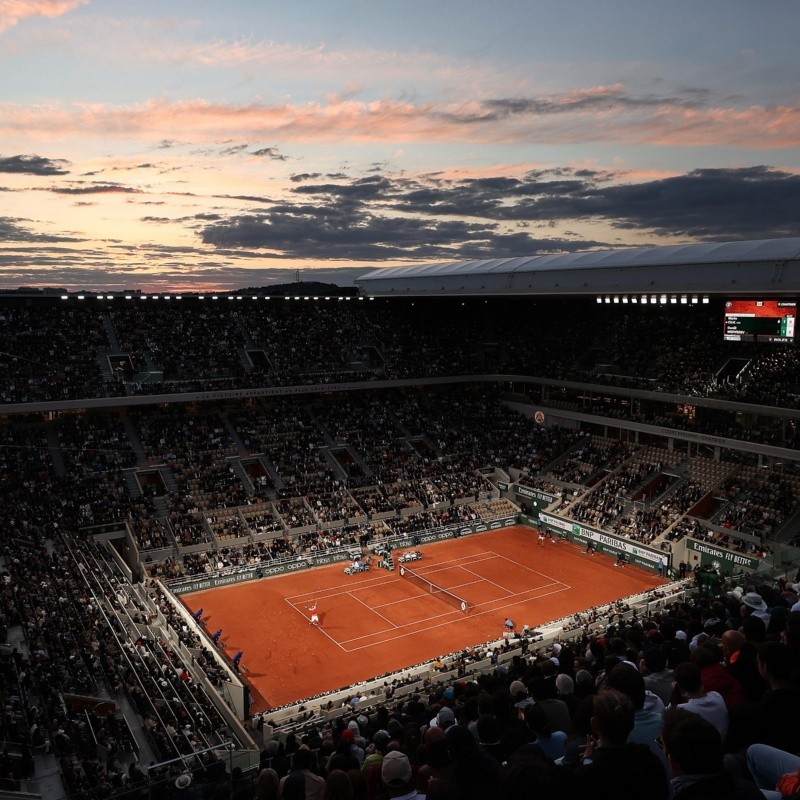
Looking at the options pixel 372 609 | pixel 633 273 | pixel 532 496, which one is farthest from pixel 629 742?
pixel 532 496

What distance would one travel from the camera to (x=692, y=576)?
37.1 m

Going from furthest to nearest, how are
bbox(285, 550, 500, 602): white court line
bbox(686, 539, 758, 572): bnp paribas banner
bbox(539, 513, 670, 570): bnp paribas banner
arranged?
bbox(539, 513, 670, 570): bnp paribas banner
bbox(285, 550, 500, 602): white court line
bbox(686, 539, 758, 572): bnp paribas banner

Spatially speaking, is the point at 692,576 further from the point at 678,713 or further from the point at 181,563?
the point at 678,713

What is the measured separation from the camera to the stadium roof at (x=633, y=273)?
117 ft

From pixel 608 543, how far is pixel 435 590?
11.8 m

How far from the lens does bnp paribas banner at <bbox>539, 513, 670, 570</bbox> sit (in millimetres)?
39312

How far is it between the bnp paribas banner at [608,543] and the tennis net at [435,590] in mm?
11147

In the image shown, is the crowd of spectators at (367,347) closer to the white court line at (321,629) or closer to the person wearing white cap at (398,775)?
the white court line at (321,629)

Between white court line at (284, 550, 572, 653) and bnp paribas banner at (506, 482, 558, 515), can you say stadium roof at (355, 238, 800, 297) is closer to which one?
bnp paribas banner at (506, 482, 558, 515)

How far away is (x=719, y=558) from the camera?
36375mm

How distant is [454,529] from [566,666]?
115 ft

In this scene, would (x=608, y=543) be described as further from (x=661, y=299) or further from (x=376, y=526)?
(x=661, y=299)

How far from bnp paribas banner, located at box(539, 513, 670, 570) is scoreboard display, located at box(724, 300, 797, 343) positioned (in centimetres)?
1402

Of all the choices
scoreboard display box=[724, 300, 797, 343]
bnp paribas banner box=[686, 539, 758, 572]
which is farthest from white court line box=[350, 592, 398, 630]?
scoreboard display box=[724, 300, 797, 343]
